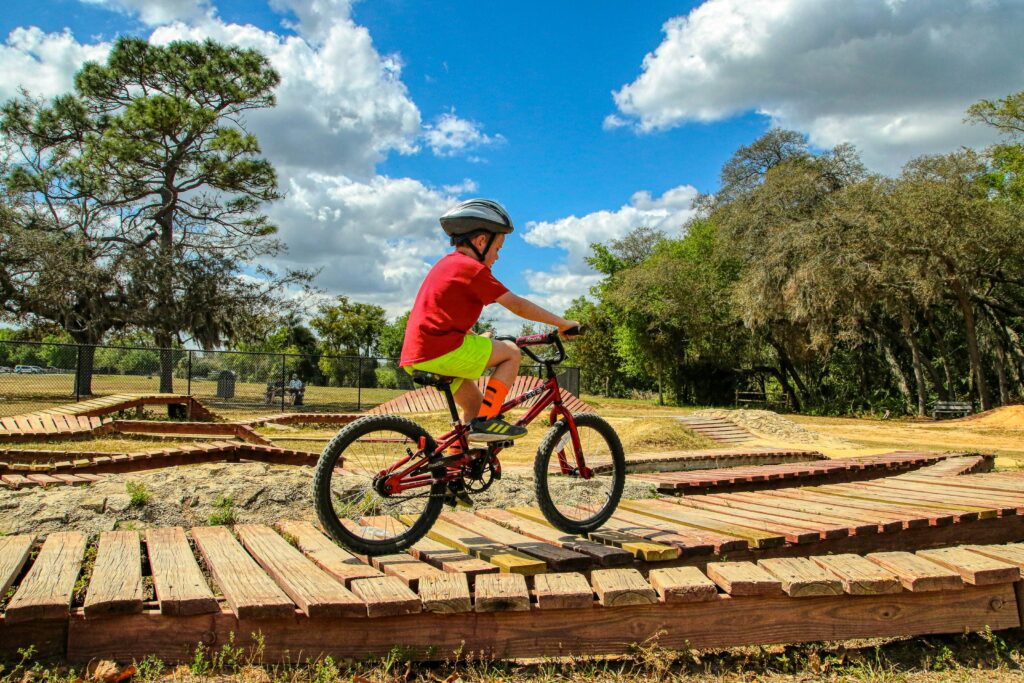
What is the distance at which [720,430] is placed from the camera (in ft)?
46.1

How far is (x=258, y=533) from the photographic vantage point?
4.17 meters

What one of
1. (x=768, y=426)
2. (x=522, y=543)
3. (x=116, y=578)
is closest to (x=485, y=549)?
(x=522, y=543)

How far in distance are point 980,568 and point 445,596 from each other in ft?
8.62

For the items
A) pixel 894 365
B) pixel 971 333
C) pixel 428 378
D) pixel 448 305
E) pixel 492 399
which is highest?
pixel 971 333

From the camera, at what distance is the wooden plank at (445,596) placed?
3041 millimetres

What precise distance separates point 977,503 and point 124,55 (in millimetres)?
32365

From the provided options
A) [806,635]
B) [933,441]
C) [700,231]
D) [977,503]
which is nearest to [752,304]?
[933,441]

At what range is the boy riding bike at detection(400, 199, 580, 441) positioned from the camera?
12.6 feet

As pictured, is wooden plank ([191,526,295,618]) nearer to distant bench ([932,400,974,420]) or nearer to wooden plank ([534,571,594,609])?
wooden plank ([534,571,594,609])

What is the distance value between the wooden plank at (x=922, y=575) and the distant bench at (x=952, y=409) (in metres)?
25.0

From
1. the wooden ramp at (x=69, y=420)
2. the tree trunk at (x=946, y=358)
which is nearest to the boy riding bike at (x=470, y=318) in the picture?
the wooden ramp at (x=69, y=420)

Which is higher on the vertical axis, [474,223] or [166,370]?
[474,223]

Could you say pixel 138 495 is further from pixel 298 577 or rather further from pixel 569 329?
pixel 569 329

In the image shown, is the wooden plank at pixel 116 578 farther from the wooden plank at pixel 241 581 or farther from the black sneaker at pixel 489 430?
the black sneaker at pixel 489 430
